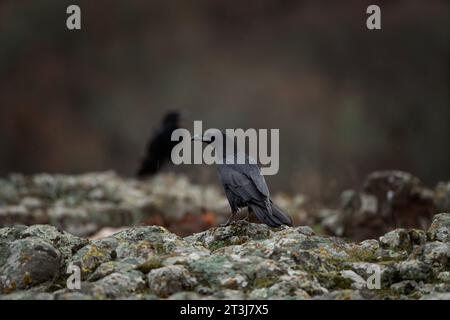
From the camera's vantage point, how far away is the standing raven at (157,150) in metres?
18.6

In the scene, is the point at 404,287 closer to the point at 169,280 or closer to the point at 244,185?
the point at 169,280

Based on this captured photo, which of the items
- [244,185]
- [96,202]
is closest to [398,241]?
[244,185]

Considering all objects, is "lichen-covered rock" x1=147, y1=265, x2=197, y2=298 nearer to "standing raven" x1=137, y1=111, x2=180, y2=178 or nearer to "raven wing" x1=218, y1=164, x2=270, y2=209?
"raven wing" x1=218, y1=164, x2=270, y2=209

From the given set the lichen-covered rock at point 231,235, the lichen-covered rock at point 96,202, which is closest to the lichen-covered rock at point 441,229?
the lichen-covered rock at point 231,235

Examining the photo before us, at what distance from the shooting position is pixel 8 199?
1488 cm

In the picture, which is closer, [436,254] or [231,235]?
[436,254]

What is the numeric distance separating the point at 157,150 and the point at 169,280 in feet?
41.6

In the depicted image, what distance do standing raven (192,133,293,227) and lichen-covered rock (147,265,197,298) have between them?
5.75 feet

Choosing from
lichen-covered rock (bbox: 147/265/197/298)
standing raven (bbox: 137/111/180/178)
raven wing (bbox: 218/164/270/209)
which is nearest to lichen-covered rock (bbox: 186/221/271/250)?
raven wing (bbox: 218/164/270/209)

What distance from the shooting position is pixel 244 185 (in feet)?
26.5

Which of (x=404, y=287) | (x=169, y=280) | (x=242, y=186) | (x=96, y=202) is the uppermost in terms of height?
(x=242, y=186)
